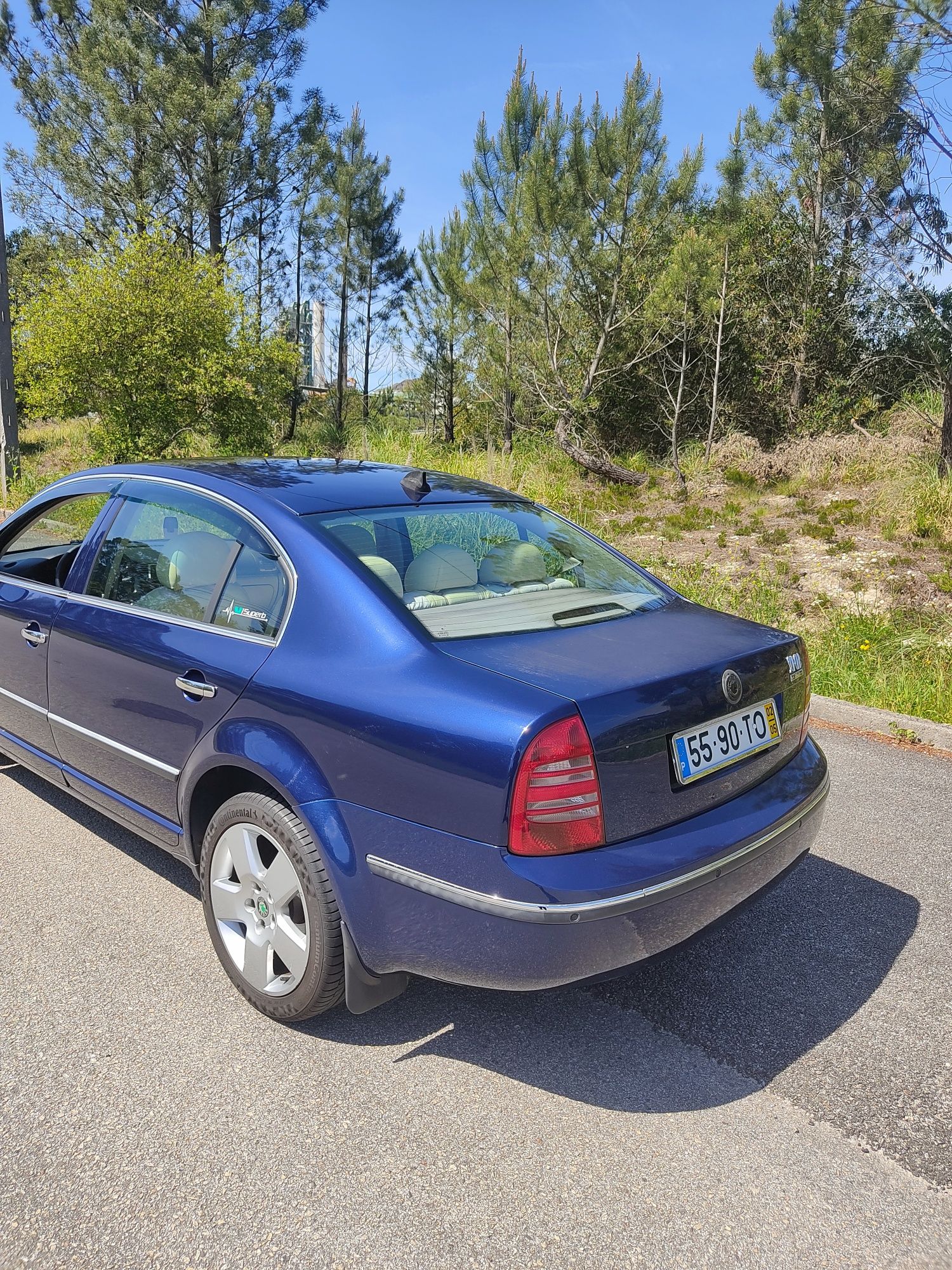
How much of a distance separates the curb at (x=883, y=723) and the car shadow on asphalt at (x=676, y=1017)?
7.58 feet

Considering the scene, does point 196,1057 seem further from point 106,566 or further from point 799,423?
point 799,423

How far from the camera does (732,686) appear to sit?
8.32ft

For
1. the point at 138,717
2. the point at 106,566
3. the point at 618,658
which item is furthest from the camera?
the point at 106,566

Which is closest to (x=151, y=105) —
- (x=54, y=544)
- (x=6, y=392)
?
(x=6, y=392)

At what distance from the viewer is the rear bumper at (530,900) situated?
211 centimetres

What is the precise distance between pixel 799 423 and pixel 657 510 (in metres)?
4.97

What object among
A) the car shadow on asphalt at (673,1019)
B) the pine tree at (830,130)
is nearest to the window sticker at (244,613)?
the car shadow on asphalt at (673,1019)

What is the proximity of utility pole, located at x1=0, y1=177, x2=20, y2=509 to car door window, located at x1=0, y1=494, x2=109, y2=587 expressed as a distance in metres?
11.1

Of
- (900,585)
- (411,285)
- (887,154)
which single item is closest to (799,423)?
(887,154)

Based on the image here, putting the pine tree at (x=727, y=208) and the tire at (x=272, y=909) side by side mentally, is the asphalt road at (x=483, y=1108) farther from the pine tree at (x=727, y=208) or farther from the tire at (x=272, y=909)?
the pine tree at (x=727, y=208)

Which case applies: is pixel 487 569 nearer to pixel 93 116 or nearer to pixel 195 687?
pixel 195 687

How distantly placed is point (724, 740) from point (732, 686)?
0.15m

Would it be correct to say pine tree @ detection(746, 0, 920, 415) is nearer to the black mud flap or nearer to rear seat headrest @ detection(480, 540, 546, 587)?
rear seat headrest @ detection(480, 540, 546, 587)

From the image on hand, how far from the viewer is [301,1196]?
6.59 ft
